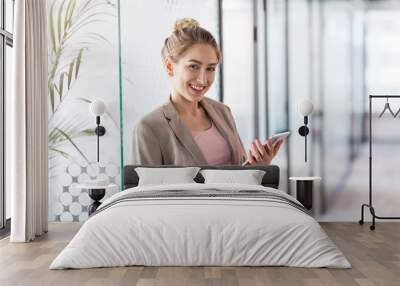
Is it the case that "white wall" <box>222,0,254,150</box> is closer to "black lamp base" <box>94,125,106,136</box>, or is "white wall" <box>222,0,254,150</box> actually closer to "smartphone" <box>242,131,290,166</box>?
"smartphone" <box>242,131,290,166</box>

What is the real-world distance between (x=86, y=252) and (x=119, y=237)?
0.25m

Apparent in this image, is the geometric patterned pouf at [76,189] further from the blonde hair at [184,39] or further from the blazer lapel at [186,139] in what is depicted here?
the blonde hair at [184,39]

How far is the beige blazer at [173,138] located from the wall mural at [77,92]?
1.28ft

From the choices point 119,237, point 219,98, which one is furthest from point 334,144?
point 119,237

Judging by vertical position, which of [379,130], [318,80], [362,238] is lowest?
[362,238]

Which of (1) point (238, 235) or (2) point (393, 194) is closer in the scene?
(1) point (238, 235)

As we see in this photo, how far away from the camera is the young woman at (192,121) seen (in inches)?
268

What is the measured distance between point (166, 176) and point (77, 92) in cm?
166

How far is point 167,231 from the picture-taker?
4.41 m

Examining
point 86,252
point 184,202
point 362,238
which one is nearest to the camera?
point 86,252

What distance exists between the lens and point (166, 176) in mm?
6297

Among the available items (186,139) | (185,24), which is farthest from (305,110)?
(185,24)

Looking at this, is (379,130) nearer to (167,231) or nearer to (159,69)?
(159,69)

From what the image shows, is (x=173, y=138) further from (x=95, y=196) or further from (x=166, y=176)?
(x=95, y=196)
